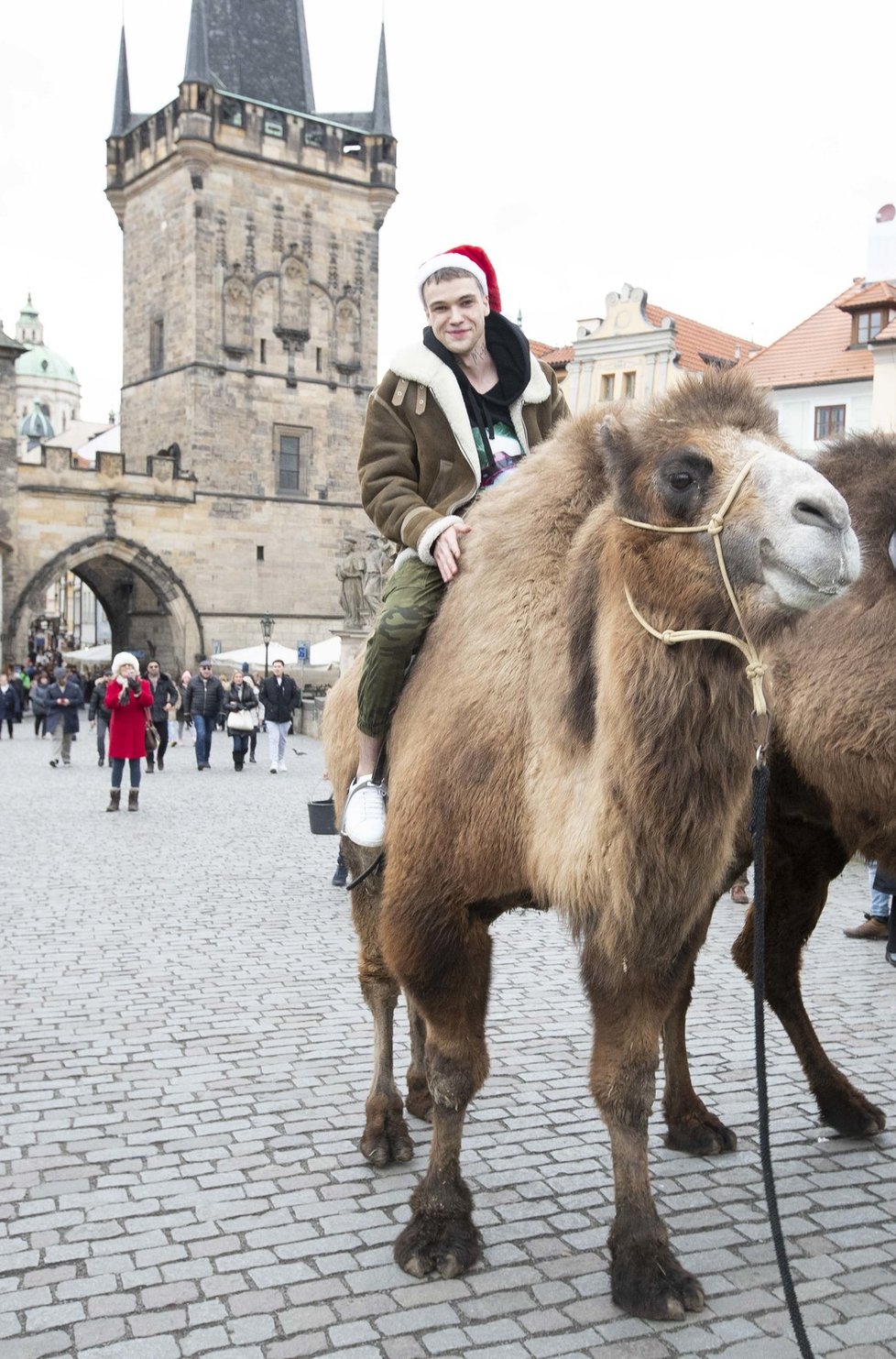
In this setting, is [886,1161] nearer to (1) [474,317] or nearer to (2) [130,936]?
(1) [474,317]

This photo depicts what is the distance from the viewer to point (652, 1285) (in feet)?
11.6

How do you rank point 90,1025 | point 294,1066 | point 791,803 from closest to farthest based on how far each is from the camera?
point 791,803
point 294,1066
point 90,1025

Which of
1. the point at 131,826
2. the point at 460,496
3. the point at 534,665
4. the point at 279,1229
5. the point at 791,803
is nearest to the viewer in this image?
the point at 534,665

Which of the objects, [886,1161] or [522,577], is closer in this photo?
[522,577]

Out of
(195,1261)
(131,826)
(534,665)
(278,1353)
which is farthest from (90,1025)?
(131,826)

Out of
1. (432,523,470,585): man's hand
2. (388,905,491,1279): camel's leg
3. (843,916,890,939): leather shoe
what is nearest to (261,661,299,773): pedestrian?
(843,916,890,939): leather shoe

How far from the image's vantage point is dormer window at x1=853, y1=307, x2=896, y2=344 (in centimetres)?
3547

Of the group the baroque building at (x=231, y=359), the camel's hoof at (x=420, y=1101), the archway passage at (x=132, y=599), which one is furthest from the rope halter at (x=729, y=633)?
the baroque building at (x=231, y=359)

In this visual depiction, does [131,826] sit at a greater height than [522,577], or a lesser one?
lesser

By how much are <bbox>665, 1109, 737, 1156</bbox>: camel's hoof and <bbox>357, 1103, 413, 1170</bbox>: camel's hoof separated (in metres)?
0.97

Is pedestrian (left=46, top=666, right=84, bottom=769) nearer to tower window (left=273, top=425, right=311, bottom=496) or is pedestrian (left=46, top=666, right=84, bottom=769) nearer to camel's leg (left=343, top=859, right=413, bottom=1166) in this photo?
camel's leg (left=343, top=859, right=413, bottom=1166)

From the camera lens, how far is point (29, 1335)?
11.2ft

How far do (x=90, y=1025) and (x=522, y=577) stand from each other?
3.86 meters

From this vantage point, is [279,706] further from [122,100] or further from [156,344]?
[122,100]
